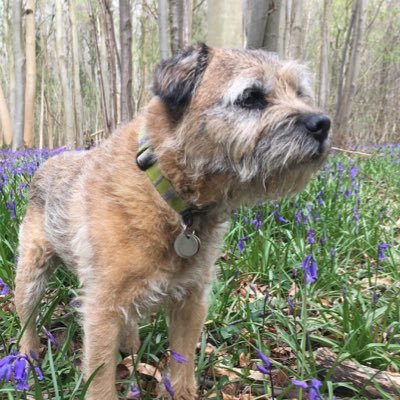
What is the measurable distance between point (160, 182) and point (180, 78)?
589 millimetres

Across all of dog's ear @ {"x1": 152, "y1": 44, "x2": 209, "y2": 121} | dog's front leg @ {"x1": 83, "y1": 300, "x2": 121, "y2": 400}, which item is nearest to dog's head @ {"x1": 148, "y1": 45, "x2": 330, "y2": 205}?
dog's ear @ {"x1": 152, "y1": 44, "x2": 209, "y2": 121}

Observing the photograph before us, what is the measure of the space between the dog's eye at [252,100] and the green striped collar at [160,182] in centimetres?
56

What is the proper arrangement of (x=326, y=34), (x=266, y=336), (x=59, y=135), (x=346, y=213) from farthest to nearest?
(x=59, y=135) → (x=326, y=34) → (x=346, y=213) → (x=266, y=336)


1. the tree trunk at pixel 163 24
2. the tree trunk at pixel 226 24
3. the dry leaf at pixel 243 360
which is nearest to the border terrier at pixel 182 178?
the dry leaf at pixel 243 360

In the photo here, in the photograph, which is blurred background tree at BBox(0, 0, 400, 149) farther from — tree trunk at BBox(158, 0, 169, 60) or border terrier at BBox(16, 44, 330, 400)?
border terrier at BBox(16, 44, 330, 400)

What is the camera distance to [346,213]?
16.8 feet

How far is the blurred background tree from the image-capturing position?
580cm

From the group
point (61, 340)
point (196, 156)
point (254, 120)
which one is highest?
point (254, 120)

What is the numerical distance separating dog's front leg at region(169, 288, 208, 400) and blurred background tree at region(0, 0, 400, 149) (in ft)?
5.45

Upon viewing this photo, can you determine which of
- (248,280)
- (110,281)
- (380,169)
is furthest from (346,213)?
(380,169)

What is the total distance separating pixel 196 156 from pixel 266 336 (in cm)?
162

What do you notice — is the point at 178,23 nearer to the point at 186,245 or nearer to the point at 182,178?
the point at 182,178

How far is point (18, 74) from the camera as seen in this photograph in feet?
54.1

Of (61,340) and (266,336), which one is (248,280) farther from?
(61,340)
